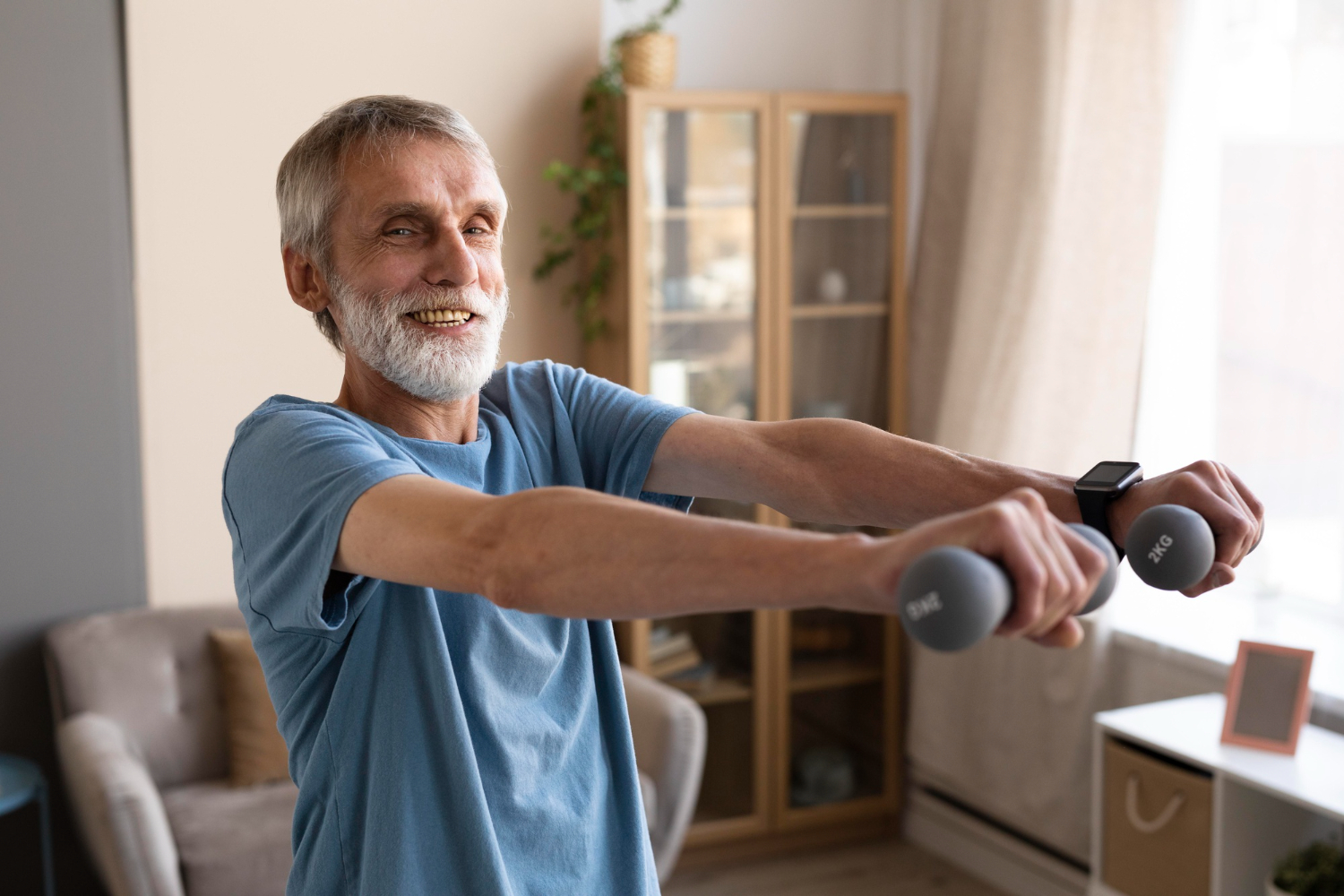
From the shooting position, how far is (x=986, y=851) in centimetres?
362

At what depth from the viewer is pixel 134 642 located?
3.14 m

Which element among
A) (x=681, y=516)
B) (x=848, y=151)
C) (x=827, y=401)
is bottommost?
(x=827, y=401)

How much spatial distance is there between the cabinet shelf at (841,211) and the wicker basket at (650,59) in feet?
1.70

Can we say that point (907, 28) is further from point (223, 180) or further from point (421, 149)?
point (421, 149)

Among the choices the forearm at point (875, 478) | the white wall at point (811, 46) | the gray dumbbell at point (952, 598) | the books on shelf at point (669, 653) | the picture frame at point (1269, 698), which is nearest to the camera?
the gray dumbbell at point (952, 598)

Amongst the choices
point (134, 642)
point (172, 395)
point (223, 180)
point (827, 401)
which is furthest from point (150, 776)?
point (827, 401)

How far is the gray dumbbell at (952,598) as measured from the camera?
675mm

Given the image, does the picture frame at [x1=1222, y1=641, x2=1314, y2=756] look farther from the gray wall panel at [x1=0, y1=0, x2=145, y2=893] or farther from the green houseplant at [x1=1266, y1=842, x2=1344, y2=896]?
the gray wall panel at [x1=0, y1=0, x2=145, y2=893]

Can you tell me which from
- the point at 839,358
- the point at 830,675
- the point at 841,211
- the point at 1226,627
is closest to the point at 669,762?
the point at 830,675

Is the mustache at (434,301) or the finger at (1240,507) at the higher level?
the mustache at (434,301)

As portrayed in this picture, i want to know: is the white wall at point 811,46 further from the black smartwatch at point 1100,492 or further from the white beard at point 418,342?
the black smartwatch at point 1100,492

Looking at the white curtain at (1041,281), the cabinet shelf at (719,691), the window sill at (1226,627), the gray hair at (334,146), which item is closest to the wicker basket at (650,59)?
the white curtain at (1041,281)

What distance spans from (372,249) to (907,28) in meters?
3.08

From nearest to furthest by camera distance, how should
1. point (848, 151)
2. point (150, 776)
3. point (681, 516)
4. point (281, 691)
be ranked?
point (681, 516), point (281, 691), point (150, 776), point (848, 151)
